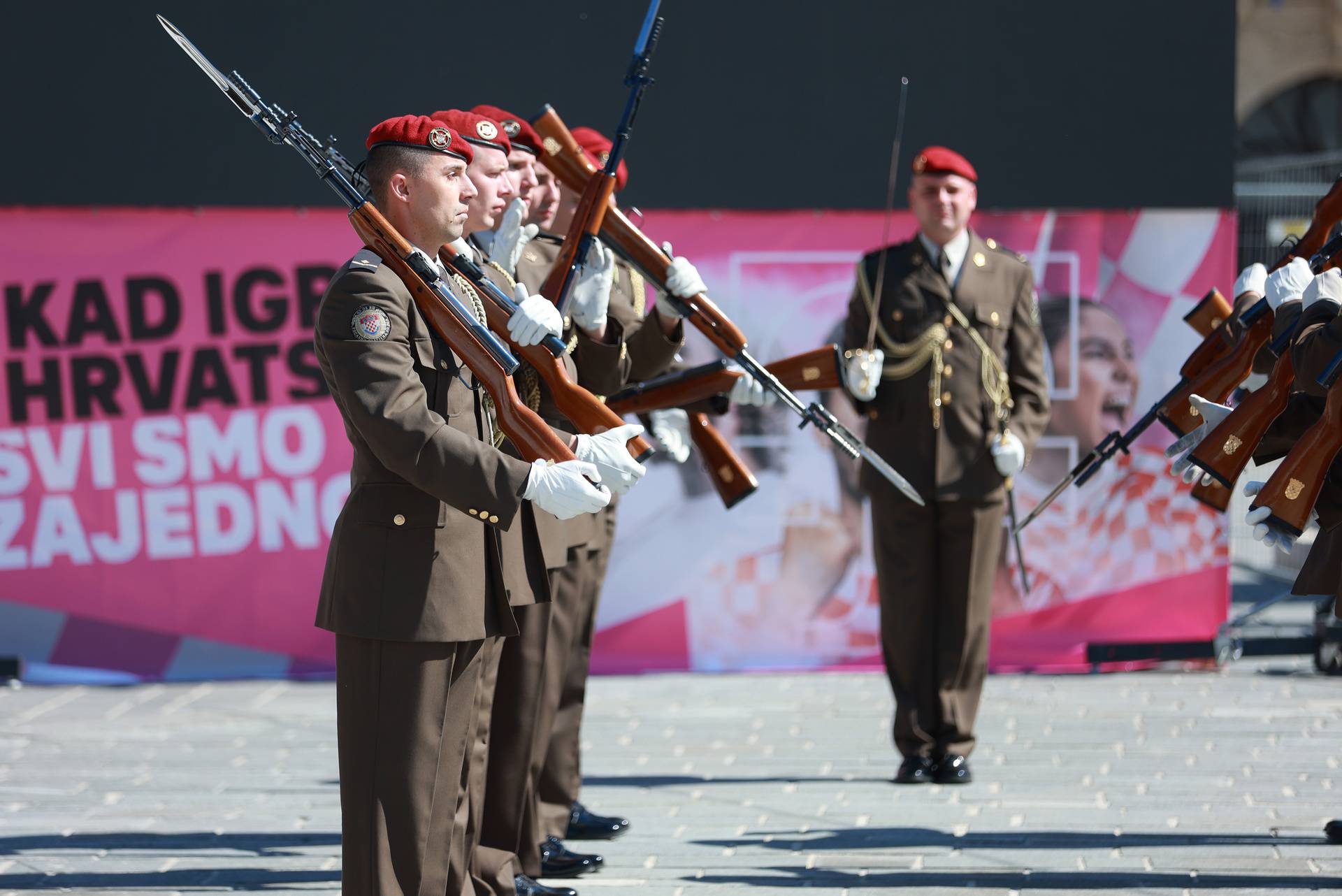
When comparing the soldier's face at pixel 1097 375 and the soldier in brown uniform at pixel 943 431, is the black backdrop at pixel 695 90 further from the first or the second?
the soldier in brown uniform at pixel 943 431

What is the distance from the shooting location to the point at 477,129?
387 cm

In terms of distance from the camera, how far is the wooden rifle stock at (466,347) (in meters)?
3.42

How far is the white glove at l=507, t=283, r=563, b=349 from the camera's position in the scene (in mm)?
3617

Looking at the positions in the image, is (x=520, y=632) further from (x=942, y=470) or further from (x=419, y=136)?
(x=942, y=470)

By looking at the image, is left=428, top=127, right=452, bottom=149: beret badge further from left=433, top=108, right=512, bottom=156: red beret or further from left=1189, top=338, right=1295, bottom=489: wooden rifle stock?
left=1189, top=338, right=1295, bottom=489: wooden rifle stock

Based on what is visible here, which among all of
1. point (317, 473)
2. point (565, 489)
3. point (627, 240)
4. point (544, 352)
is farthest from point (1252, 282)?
point (317, 473)

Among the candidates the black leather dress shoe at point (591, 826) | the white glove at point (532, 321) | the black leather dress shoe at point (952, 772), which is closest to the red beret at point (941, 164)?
the black leather dress shoe at point (952, 772)

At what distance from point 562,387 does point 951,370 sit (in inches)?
97.9

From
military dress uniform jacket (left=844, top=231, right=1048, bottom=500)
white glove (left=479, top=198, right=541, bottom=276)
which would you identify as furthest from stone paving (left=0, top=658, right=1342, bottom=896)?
white glove (left=479, top=198, right=541, bottom=276)

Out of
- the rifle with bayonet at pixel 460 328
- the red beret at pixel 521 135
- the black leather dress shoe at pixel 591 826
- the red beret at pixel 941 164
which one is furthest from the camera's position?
the red beret at pixel 941 164

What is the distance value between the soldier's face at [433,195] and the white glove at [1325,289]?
2.03 meters

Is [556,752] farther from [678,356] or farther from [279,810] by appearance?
[678,356]

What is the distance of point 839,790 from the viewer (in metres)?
5.65

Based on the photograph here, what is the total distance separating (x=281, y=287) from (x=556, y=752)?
343cm
